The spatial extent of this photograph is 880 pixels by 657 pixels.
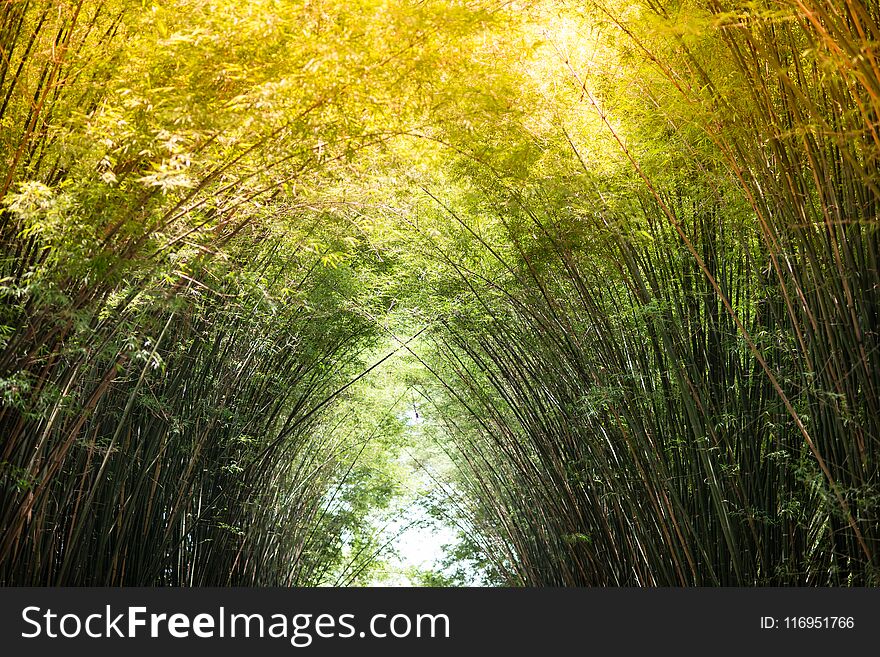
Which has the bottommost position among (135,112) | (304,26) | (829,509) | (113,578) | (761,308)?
(829,509)

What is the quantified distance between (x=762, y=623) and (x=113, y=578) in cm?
404

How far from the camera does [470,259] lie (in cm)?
634

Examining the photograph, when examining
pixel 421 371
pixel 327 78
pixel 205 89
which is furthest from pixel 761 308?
pixel 421 371

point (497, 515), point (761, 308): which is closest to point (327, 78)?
point (761, 308)

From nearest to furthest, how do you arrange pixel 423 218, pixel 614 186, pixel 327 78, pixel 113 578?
pixel 327 78, pixel 614 186, pixel 113 578, pixel 423 218

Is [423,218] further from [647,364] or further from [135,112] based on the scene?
[135,112]

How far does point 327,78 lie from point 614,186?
2.10 meters

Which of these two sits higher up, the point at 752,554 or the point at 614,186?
the point at 614,186

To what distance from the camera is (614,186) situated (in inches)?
197

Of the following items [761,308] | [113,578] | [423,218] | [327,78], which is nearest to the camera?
[327,78]

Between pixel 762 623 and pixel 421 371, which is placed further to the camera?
pixel 421 371

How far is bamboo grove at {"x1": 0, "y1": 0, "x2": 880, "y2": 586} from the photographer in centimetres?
346

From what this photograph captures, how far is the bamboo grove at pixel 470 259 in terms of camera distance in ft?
11.4

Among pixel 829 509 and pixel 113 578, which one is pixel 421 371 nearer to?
pixel 113 578
